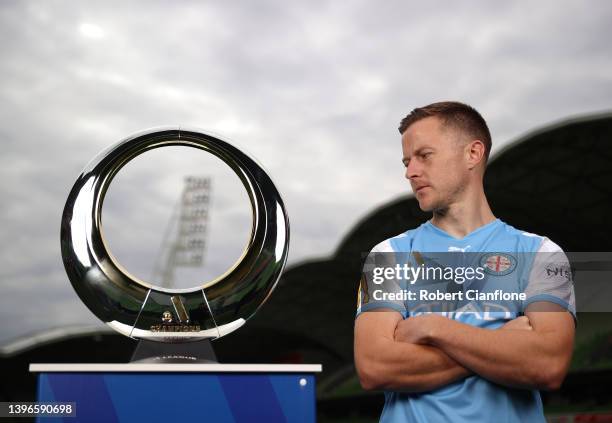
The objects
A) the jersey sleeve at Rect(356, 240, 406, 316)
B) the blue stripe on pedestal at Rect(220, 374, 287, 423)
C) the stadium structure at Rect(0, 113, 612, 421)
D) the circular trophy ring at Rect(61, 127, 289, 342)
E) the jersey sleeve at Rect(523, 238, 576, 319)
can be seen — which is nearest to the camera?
Answer: the blue stripe on pedestal at Rect(220, 374, 287, 423)

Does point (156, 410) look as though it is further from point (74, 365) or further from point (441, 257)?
point (441, 257)

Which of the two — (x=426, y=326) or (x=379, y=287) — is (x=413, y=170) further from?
(x=426, y=326)

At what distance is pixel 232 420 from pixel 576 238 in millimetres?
29614

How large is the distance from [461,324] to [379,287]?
32 centimetres

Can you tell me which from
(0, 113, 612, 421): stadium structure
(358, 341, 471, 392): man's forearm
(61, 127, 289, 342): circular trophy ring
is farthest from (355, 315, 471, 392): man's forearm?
(0, 113, 612, 421): stadium structure

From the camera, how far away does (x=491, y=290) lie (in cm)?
227

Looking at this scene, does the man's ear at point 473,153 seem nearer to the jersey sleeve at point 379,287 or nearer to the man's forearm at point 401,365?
the jersey sleeve at point 379,287

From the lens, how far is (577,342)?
2858 cm

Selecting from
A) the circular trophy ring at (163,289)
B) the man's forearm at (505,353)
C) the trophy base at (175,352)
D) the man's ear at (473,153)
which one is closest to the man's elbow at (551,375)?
the man's forearm at (505,353)

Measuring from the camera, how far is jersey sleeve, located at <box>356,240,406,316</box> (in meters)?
2.35

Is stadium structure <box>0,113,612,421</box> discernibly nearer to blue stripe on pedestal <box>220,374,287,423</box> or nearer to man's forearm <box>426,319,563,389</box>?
man's forearm <box>426,319,563,389</box>

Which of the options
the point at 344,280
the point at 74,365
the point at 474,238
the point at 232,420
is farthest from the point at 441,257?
the point at 344,280

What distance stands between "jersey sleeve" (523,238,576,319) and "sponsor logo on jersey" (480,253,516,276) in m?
0.07

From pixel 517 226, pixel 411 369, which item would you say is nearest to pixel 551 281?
pixel 411 369
